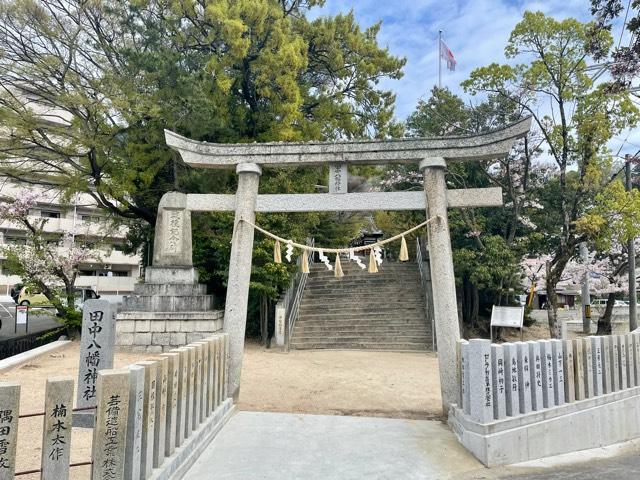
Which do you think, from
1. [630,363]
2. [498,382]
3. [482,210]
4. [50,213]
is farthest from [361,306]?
[50,213]

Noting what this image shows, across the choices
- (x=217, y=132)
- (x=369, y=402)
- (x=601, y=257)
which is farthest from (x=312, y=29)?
(x=601, y=257)

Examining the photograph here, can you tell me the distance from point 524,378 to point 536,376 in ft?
0.90

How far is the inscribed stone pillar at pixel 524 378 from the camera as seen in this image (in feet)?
18.3

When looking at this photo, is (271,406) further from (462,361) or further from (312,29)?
(312,29)

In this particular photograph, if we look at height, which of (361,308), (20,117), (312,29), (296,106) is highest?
(312,29)

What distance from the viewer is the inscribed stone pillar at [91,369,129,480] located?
335 centimetres

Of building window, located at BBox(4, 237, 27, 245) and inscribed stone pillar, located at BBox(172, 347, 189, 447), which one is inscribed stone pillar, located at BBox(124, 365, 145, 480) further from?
building window, located at BBox(4, 237, 27, 245)

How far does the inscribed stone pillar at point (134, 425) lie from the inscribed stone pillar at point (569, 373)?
18.0ft

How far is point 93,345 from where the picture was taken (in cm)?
658

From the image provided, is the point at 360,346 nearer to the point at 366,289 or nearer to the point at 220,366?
the point at 366,289

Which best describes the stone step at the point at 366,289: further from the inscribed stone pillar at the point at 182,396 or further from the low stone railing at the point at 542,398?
the inscribed stone pillar at the point at 182,396

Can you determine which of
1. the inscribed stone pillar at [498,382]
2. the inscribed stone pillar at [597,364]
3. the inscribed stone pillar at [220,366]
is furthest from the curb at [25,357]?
the inscribed stone pillar at [597,364]

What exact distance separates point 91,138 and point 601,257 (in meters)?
20.4

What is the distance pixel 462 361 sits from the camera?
5730 millimetres
